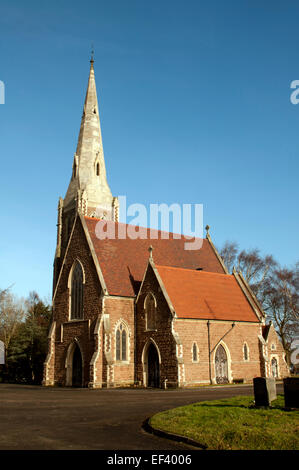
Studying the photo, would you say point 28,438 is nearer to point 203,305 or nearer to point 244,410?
point 244,410

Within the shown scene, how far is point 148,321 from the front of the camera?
110ft

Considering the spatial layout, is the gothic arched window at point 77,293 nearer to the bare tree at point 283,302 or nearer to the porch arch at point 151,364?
the porch arch at point 151,364

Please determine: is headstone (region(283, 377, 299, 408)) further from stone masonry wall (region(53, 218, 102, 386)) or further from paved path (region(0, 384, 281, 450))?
stone masonry wall (region(53, 218, 102, 386))

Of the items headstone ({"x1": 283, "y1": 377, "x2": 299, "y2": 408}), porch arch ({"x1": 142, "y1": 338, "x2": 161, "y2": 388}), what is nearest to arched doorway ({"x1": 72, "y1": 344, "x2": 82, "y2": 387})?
porch arch ({"x1": 142, "y1": 338, "x2": 161, "y2": 388})

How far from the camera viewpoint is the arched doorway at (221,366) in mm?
33344

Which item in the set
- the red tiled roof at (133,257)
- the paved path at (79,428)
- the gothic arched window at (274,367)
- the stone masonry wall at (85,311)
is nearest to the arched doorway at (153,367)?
the stone masonry wall at (85,311)

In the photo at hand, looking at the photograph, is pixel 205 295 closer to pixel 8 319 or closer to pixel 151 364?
pixel 151 364

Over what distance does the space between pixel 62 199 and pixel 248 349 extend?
2650 centimetres

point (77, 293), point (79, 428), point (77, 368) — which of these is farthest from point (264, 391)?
point (77, 293)

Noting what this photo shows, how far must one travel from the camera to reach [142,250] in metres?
39.3

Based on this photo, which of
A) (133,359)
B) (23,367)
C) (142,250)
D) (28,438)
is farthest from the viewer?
(23,367)

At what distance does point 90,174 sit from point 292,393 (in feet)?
127

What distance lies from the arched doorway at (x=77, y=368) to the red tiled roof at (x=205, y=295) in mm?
8920
